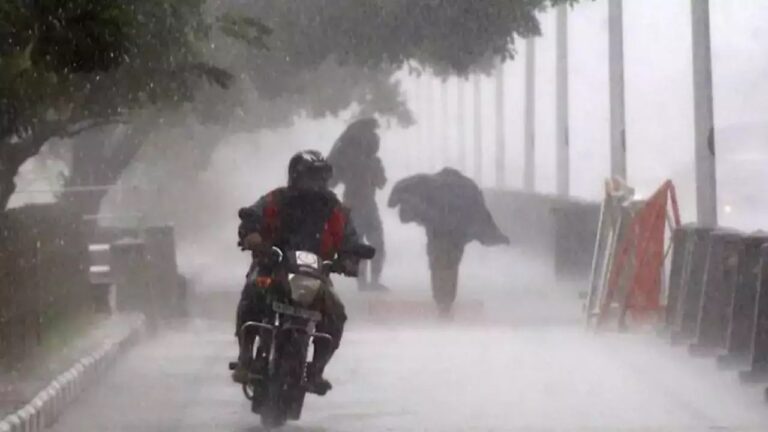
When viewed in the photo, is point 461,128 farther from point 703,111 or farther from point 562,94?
point 703,111

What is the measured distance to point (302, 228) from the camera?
11609 millimetres

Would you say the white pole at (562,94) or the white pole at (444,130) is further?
the white pole at (444,130)

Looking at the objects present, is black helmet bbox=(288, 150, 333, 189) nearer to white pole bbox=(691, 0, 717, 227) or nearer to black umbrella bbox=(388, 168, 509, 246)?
black umbrella bbox=(388, 168, 509, 246)

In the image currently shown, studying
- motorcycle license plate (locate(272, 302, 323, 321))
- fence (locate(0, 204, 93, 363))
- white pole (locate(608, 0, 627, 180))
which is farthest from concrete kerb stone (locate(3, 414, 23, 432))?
white pole (locate(608, 0, 627, 180))

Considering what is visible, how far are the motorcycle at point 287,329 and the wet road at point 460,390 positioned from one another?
0.35 metres

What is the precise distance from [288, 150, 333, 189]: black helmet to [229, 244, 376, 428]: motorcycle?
0.43 metres

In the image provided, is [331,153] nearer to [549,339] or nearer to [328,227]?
[549,339]

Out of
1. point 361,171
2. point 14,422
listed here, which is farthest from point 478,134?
point 14,422

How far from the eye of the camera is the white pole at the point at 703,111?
2462 centimetres

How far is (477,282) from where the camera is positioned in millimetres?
33500

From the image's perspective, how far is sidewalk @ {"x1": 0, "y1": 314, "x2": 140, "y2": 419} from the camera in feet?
40.8

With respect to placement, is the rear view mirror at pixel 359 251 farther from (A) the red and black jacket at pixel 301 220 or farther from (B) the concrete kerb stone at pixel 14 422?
(B) the concrete kerb stone at pixel 14 422

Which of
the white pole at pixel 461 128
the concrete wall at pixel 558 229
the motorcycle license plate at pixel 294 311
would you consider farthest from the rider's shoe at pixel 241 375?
the white pole at pixel 461 128

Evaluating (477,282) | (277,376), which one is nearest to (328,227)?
(277,376)
